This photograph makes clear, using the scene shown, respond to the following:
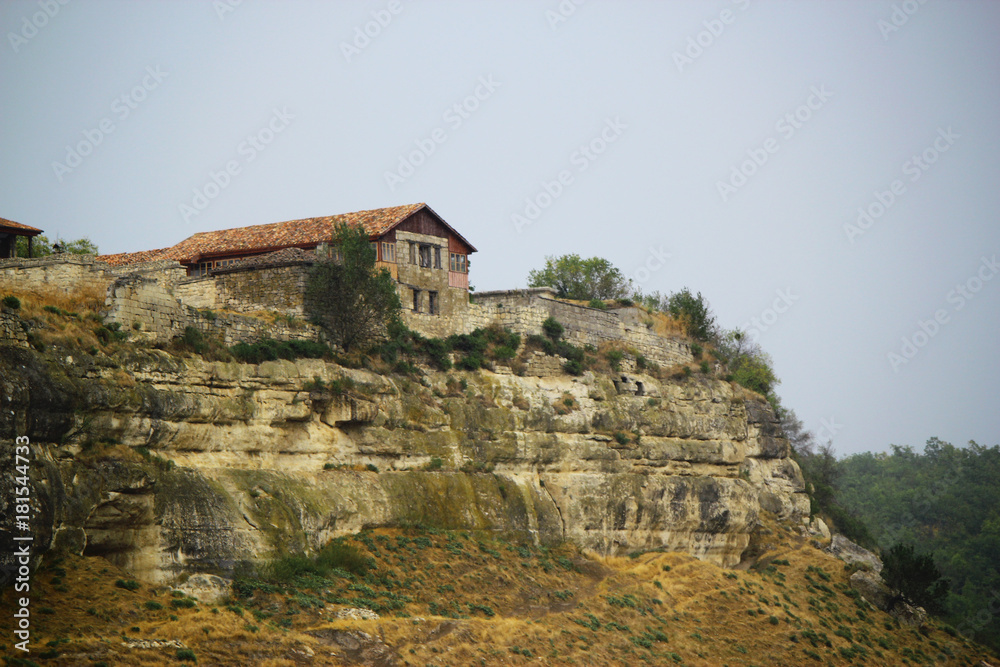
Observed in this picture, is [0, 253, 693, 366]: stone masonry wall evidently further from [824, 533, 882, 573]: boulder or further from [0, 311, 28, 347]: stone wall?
[824, 533, 882, 573]: boulder

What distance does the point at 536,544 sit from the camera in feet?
118

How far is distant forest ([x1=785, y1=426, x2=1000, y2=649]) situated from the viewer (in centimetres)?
6378

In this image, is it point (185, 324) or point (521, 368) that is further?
Result: point (521, 368)

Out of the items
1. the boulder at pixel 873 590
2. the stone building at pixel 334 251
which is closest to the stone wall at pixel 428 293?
the stone building at pixel 334 251

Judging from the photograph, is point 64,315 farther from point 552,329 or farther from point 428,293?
point 552,329

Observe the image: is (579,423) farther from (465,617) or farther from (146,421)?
(146,421)

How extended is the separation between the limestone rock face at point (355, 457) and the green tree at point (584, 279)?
530 inches

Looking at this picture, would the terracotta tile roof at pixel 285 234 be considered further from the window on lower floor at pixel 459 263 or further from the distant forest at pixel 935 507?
the distant forest at pixel 935 507

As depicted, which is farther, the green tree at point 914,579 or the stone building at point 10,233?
the green tree at point 914,579

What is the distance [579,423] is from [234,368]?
49.7ft

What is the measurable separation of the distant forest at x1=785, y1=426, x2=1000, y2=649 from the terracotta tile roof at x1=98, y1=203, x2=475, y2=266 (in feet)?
90.9

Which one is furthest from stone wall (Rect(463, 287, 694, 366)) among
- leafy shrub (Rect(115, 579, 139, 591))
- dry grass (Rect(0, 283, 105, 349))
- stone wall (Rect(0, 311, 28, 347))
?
leafy shrub (Rect(115, 579, 139, 591))

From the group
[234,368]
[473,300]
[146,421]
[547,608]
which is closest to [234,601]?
[146,421]

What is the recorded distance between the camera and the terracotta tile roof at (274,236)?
130 ft
